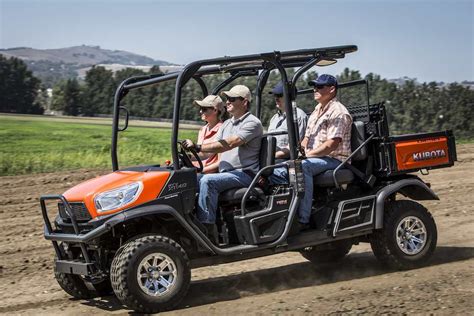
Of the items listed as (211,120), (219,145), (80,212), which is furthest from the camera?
(211,120)

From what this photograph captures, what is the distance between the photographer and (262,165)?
7.47 meters

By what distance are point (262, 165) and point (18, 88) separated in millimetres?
49178

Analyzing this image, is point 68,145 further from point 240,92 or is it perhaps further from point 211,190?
point 211,190

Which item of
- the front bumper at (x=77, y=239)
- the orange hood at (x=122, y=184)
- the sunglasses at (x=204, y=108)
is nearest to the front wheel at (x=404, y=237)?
the sunglasses at (x=204, y=108)

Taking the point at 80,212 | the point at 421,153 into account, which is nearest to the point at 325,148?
the point at 421,153

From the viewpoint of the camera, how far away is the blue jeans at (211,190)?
7.04m

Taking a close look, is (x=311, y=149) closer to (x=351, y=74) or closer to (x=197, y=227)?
(x=197, y=227)

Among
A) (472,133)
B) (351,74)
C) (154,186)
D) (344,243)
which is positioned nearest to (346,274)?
(344,243)

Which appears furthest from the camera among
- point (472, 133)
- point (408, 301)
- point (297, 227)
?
point (472, 133)

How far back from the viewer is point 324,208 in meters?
7.84

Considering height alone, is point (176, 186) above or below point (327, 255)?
above

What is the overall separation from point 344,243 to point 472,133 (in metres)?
21.0

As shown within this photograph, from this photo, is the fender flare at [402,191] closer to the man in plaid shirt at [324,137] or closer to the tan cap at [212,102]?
the man in plaid shirt at [324,137]

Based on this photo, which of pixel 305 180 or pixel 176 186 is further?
pixel 305 180
